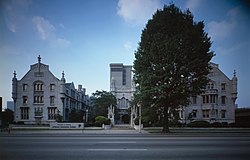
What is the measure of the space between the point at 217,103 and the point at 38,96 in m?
42.4

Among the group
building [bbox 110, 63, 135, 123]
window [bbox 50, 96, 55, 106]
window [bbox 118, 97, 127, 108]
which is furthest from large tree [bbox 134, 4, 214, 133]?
window [bbox 118, 97, 127, 108]

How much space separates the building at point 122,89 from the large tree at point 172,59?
138 feet

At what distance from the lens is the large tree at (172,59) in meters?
24.3

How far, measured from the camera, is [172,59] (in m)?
24.6

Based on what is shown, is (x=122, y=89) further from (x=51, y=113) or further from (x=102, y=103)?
(x=51, y=113)

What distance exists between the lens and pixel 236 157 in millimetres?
10016

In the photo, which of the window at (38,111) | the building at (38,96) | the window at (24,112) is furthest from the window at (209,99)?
the window at (24,112)

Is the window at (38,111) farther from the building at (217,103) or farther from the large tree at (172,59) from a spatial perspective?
the large tree at (172,59)

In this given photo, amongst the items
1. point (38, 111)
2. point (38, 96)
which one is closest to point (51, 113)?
point (38, 111)

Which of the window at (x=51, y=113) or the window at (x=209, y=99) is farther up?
the window at (x=209, y=99)

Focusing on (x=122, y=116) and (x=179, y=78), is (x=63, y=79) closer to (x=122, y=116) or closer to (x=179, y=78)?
(x=179, y=78)

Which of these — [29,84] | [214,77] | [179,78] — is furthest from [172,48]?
[29,84]

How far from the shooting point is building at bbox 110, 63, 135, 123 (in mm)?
98662

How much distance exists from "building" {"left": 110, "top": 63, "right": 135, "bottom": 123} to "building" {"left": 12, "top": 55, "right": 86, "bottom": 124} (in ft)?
71.9
